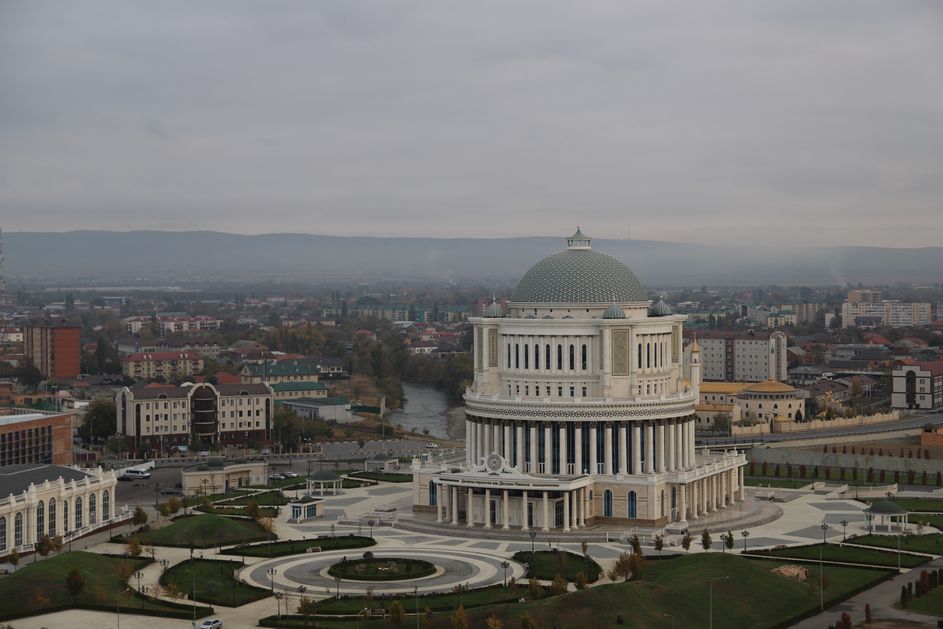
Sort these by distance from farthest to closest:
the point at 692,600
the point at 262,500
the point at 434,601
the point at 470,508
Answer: the point at 262,500, the point at 470,508, the point at 434,601, the point at 692,600

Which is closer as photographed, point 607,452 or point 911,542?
point 911,542

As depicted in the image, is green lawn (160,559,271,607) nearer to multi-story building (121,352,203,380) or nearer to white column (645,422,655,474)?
white column (645,422,655,474)

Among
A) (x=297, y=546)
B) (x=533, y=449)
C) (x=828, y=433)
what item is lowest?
(x=828, y=433)

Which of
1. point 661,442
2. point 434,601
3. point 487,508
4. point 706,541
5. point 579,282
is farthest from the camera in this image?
point 579,282

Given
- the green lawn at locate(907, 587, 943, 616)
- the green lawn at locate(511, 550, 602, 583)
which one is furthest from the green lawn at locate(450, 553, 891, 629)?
the green lawn at locate(511, 550, 602, 583)

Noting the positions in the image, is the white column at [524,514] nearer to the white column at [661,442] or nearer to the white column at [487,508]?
the white column at [487,508]

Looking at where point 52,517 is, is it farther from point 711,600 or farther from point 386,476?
point 711,600

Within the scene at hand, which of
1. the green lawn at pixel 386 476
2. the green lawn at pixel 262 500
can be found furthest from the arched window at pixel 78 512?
the green lawn at pixel 386 476

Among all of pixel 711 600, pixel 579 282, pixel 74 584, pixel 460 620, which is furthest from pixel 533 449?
pixel 74 584
